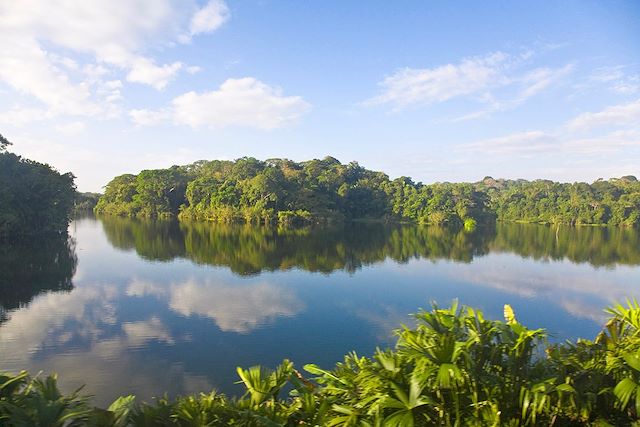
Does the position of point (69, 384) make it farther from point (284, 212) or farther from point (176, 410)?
point (284, 212)

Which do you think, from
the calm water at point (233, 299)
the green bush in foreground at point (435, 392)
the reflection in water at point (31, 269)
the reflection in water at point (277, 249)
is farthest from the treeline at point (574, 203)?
the green bush in foreground at point (435, 392)

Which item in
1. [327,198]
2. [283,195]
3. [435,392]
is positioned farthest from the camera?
[327,198]

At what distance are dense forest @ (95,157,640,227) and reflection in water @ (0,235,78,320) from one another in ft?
92.9

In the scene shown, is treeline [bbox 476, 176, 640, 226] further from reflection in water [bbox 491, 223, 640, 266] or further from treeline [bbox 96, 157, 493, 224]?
reflection in water [bbox 491, 223, 640, 266]

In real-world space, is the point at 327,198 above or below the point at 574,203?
above

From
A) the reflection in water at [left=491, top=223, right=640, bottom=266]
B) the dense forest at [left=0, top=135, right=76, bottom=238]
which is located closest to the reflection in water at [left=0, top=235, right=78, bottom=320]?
the dense forest at [left=0, top=135, right=76, bottom=238]

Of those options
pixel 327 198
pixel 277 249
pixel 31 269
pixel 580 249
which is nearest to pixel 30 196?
pixel 31 269

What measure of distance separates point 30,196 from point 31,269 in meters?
13.4

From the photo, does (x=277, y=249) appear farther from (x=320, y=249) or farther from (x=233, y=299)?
(x=233, y=299)

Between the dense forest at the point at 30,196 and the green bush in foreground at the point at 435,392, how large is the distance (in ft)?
102

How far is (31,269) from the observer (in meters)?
20.6

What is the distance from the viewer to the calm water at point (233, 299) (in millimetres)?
10359

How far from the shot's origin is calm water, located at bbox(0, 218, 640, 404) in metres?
10.4

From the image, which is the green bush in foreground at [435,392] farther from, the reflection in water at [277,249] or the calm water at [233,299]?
the reflection in water at [277,249]
